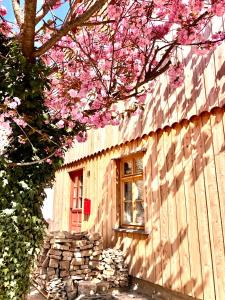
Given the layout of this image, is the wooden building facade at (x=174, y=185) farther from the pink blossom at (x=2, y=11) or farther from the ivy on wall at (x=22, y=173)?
the pink blossom at (x=2, y=11)

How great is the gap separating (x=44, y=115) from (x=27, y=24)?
118cm

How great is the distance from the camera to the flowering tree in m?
3.38

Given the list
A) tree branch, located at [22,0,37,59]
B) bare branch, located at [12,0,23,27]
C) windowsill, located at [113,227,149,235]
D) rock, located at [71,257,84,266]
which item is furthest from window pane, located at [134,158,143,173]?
bare branch, located at [12,0,23,27]

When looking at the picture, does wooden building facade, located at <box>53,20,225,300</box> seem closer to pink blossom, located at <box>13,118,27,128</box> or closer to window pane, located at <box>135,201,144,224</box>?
window pane, located at <box>135,201,144,224</box>

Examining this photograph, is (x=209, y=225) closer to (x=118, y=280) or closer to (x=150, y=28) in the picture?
(x=118, y=280)

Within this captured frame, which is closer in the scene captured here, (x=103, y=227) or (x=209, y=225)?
(x=209, y=225)

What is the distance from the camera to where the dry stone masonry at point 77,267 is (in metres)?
5.56

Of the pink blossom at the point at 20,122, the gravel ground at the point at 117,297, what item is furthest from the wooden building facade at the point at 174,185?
the pink blossom at the point at 20,122

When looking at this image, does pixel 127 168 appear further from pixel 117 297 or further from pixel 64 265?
pixel 117 297

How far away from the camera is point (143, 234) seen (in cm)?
554

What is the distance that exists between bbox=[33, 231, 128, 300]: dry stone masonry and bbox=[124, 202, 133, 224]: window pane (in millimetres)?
707

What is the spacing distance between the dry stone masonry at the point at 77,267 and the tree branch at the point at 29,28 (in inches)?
156

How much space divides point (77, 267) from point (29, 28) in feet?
15.7

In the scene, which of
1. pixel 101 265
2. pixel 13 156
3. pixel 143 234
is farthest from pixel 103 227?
pixel 13 156
